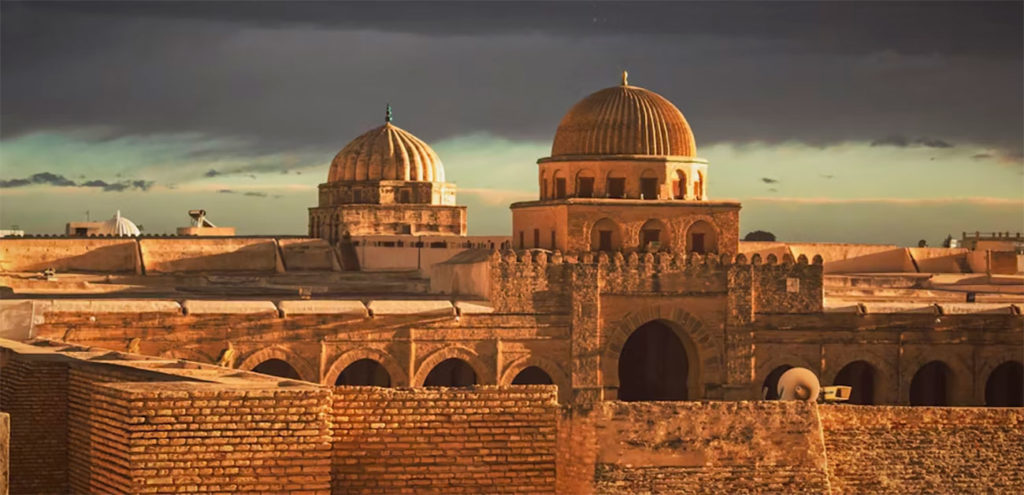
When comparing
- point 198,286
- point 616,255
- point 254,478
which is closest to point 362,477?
point 254,478

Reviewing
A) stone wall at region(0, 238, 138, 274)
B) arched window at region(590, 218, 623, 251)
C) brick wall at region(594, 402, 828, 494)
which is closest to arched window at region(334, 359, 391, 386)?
arched window at region(590, 218, 623, 251)

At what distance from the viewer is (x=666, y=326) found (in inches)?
1506

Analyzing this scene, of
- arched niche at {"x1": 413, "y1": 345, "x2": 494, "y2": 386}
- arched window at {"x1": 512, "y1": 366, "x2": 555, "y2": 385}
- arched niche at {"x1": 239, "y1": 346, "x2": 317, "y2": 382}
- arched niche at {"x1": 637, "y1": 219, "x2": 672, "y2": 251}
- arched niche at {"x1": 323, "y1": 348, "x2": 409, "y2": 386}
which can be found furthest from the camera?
arched niche at {"x1": 637, "y1": 219, "x2": 672, "y2": 251}

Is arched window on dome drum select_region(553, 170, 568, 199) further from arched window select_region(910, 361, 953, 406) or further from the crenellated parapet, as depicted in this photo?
arched window select_region(910, 361, 953, 406)

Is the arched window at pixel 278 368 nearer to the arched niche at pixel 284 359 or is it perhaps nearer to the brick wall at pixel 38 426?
the arched niche at pixel 284 359

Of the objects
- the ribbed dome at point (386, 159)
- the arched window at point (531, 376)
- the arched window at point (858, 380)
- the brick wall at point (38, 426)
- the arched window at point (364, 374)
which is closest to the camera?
the brick wall at point (38, 426)

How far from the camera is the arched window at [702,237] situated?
38781 millimetres

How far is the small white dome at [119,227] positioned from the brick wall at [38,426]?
38.2 meters

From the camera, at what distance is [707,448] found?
21.2m

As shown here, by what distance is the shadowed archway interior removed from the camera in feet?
125

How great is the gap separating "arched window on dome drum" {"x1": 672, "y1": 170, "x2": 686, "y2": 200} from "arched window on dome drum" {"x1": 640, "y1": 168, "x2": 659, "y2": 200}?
1.59 ft

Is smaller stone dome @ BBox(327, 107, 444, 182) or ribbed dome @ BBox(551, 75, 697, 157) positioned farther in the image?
smaller stone dome @ BBox(327, 107, 444, 182)

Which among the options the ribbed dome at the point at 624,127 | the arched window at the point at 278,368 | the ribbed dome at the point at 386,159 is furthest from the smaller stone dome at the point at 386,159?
the arched window at the point at 278,368

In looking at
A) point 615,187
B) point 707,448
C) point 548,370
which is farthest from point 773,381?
point 707,448
